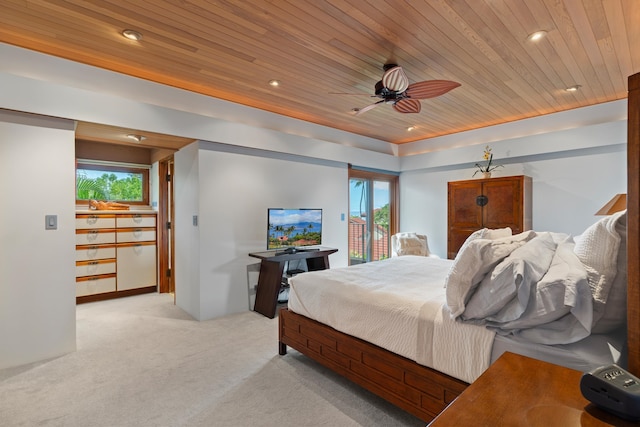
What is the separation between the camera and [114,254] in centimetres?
445

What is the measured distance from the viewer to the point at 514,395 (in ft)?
2.85

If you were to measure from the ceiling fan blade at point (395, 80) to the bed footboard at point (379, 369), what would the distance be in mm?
2113

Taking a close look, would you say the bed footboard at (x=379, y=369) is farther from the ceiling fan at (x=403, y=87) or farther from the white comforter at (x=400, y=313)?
the ceiling fan at (x=403, y=87)

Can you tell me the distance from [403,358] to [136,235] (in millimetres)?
4310

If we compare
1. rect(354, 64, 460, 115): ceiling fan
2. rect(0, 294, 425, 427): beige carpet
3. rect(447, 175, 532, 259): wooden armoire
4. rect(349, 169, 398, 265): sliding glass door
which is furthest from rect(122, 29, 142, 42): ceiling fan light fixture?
rect(447, 175, 532, 259): wooden armoire

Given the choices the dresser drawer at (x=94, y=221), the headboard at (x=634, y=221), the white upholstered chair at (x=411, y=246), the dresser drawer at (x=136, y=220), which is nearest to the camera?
the headboard at (x=634, y=221)

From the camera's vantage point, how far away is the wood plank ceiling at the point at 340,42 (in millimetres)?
2111

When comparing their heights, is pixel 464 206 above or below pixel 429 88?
below

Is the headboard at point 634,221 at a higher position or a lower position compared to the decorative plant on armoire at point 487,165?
lower

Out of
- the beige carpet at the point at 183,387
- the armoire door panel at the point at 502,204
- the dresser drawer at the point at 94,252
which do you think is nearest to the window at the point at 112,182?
the dresser drawer at the point at 94,252

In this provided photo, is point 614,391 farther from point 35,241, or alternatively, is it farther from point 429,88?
point 35,241

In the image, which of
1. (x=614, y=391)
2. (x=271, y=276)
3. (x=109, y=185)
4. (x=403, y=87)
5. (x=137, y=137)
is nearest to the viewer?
(x=614, y=391)

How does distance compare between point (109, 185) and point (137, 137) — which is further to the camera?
point (109, 185)

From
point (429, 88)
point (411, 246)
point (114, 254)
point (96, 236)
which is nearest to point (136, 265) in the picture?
point (114, 254)
